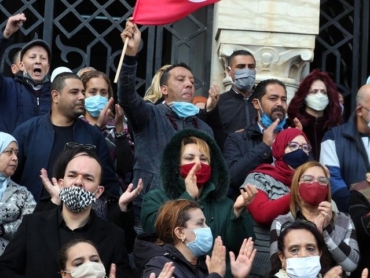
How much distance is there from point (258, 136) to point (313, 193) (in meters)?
1.37

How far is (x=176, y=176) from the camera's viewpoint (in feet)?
31.9

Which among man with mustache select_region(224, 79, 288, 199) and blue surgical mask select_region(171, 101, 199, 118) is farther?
blue surgical mask select_region(171, 101, 199, 118)

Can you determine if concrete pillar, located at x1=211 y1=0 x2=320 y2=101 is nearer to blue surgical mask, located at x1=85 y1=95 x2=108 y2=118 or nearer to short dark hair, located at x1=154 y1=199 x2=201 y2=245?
blue surgical mask, located at x1=85 y1=95 x2=108 y2=118

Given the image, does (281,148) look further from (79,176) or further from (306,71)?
(306,71)

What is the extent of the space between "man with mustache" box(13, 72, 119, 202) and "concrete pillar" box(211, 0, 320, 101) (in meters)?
2.47

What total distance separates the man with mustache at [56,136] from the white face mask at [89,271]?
71.1 inches

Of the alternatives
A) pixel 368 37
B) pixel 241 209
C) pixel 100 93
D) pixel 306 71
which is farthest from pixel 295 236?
pixel 368 37

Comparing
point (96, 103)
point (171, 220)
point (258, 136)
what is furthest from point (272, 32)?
point (171, 220)

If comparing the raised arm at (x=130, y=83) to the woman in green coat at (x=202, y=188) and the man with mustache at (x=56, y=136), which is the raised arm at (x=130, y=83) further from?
the woman in green coat at (x=202, y=188)

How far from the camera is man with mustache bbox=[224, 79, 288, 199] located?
10.4 metres

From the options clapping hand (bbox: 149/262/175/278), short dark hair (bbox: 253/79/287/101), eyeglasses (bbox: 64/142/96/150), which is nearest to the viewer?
clapping hand (bbox: 149/262/175/278)

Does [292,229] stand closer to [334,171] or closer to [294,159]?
[294,159]

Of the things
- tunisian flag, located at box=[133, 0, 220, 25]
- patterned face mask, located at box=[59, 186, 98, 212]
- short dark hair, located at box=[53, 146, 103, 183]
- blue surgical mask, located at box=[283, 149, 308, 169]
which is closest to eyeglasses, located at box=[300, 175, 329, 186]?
blue surgical mask, located at box=[283, 149, 308, 169]

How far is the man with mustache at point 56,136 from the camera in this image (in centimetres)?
1016
